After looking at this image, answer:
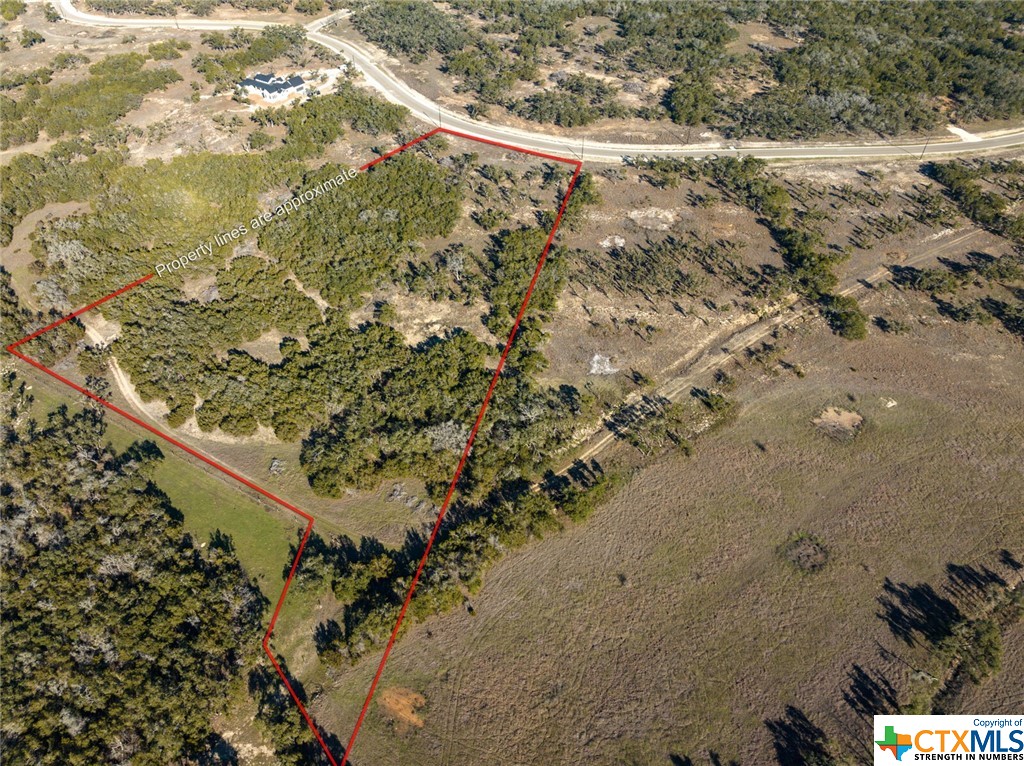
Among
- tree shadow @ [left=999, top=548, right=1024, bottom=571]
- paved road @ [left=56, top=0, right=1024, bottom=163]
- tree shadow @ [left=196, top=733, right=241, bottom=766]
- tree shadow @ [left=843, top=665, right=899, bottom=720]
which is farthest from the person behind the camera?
paved road @ [left=56, top=0, right=1024, bottom=163]

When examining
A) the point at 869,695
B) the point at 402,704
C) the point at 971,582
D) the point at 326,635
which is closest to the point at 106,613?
the point at 326,635

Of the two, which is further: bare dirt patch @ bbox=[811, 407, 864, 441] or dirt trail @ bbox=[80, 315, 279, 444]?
dirt trail @ bbox=[80, 315, 279, 444]

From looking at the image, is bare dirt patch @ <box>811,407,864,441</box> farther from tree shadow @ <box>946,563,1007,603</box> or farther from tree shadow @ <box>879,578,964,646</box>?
tree shadow @ <box>879,578,964,646</box>

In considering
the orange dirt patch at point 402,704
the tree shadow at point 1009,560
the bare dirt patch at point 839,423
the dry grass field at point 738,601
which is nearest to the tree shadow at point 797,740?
the dry grass field at point 738,601

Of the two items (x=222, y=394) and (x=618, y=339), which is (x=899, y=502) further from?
(x=222, y=394)

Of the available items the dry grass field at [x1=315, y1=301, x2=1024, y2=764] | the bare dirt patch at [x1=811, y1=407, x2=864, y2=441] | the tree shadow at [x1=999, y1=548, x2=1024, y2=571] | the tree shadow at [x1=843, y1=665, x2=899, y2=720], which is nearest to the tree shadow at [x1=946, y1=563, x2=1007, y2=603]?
the dry grass field at [x1=315, y1=301, x2=1024, y2=764]

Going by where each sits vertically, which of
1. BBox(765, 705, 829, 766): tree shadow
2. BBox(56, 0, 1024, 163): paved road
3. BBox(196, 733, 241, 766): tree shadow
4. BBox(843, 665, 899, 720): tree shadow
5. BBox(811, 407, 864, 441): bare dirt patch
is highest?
BBox(56, 0, 1024, 163): paved road

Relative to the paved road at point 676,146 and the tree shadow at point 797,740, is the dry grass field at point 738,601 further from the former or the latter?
the paved road at point 676,146
